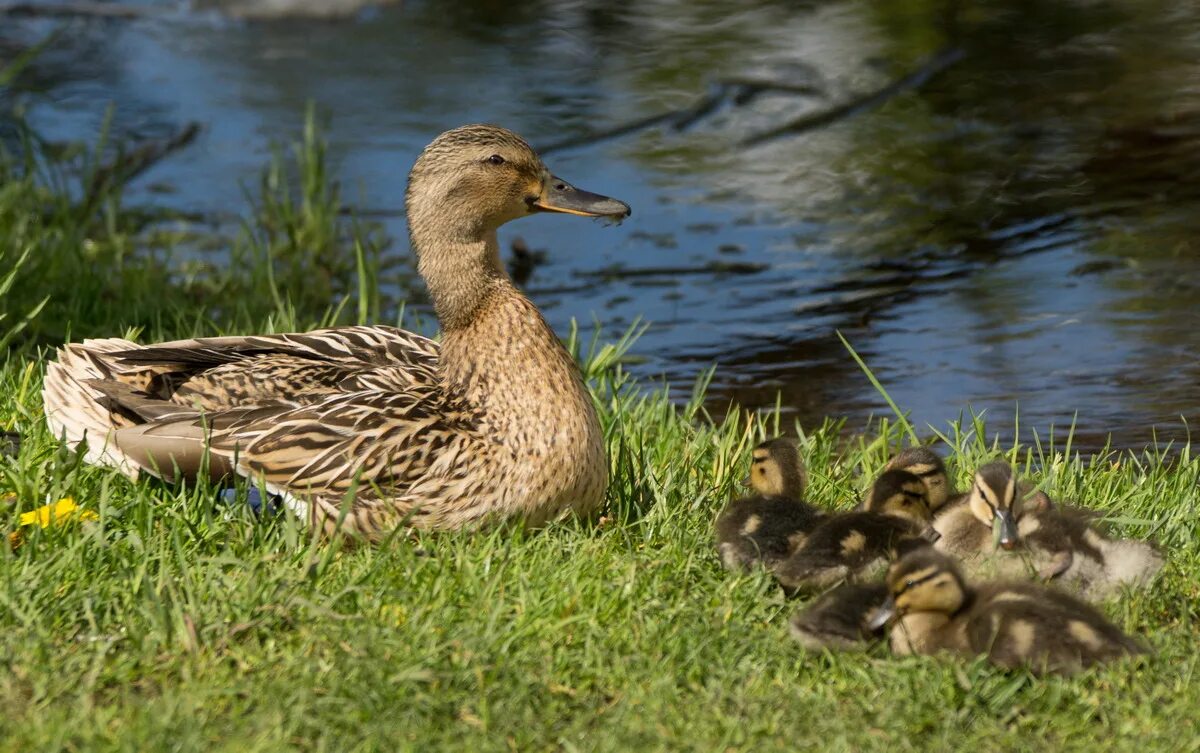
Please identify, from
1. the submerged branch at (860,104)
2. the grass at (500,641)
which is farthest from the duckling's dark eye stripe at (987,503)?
the submerged branch at (860,104)

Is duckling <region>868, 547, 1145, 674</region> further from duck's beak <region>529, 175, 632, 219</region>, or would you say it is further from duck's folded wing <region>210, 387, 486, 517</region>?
duck's beak <region>529, 175, 632, 219</region>

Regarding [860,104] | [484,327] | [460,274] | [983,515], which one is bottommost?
[860,104]

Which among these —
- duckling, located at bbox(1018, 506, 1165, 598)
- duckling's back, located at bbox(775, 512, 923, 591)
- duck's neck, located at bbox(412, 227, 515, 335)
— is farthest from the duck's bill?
duck's neck, located at bbox(412, 227, 515, 335)

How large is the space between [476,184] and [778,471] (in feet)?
4.06

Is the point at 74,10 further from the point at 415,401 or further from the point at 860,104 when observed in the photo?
the point at 415,401

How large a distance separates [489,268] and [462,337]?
0.23 metres

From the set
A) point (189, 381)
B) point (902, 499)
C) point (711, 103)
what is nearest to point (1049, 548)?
point (902, 499)

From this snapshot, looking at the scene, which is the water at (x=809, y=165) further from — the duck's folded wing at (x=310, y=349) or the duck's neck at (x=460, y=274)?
the duck's neck at (x=460, y=274)

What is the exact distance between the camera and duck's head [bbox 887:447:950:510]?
473cm

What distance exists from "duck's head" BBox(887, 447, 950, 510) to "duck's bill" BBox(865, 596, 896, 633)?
651 millimetres

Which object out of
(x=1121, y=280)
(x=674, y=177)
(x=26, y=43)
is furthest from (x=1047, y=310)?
(x=26, y=43)

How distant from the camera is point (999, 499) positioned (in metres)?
4.38

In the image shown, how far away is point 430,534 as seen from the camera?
4.77 meters

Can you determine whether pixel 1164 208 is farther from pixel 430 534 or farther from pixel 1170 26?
pixel 430 534
